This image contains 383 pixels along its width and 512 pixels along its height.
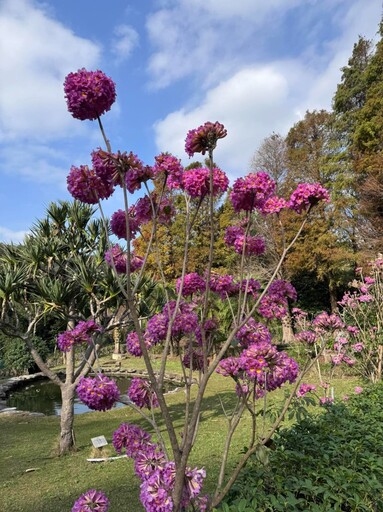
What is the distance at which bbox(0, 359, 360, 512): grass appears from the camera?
3953mm

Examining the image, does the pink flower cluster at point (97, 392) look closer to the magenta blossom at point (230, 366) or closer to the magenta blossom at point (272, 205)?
the magenta blossom at point (230, 366)

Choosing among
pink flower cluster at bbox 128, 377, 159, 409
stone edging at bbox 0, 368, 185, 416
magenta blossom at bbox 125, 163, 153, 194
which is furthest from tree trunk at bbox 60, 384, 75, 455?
stone edging at bbox 0, 368, 185, 416

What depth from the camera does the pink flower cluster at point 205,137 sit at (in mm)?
1577

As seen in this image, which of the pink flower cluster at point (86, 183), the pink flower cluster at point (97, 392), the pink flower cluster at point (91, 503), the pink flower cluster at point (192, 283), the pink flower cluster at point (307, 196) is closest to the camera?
the pink flower cluster at point (91, 503)

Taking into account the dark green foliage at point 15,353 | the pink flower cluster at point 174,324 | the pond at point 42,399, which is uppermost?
the pink flower cluster at point 174,324

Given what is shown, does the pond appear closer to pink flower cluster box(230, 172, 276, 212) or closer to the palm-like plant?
the palm-like plant

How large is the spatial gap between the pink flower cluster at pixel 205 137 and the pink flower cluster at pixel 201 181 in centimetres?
19

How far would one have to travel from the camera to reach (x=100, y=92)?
171 centimetres

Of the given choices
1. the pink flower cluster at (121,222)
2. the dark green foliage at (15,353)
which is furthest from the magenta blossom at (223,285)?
the dark green foliage at (15,353)

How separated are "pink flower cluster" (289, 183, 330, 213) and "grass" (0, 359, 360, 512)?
1.23 m

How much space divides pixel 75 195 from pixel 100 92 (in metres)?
0.47

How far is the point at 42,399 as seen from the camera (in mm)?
12180

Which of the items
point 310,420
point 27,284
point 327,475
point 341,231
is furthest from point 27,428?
point 341,231

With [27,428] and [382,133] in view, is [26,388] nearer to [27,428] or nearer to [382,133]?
[27,428]
